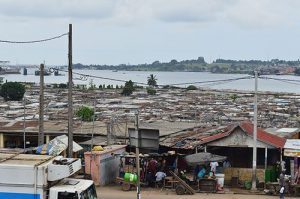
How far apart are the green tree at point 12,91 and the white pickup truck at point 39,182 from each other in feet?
242

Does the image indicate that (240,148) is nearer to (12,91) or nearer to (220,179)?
(220,179)

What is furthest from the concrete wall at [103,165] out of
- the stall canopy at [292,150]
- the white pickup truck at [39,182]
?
the white pickup truck at [39,182]

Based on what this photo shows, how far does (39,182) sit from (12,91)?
74905 mm

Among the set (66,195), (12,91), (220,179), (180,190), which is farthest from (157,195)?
(12,91)

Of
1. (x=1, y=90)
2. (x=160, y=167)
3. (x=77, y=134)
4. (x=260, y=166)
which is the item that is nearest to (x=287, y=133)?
(x=260, y=166)

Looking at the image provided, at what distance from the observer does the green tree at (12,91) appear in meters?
84.6

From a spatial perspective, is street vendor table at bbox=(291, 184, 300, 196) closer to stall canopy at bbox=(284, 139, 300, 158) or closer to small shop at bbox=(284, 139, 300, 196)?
small shop at bbox=(284, 139, 300, 196)

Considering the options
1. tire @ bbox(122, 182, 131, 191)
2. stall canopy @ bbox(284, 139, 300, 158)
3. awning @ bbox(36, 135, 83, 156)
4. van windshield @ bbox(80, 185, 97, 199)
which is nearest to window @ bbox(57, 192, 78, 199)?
van windshield @ bbox(80, 185, 97, 199)

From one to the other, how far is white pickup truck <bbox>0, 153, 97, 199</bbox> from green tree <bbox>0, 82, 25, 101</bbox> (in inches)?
2905

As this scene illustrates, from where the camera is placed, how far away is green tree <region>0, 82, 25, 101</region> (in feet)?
277

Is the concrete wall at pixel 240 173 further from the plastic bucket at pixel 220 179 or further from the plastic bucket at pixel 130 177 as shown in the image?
the plastic bucket at pixel 130 177

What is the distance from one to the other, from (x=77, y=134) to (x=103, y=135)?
1.44 meters

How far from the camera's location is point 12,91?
3339 inches

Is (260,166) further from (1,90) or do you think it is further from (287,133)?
(1,90)
